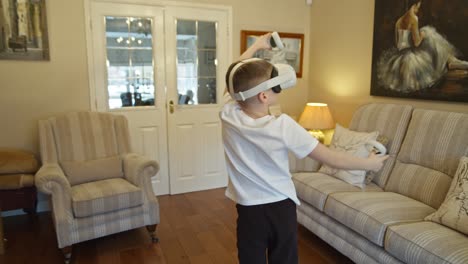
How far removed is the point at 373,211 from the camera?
209 cm

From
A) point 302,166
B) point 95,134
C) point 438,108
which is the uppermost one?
point 438,108

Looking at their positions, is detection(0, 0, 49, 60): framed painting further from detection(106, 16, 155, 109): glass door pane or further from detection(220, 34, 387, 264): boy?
detection(220, 34, 387, 264): boy

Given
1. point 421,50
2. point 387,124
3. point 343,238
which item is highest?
→ point 421,50

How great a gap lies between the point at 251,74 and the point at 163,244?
1.93 m

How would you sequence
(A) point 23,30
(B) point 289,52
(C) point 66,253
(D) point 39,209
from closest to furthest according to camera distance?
1. (C) point 66,253
2. (A) point 23,30
3. (D) point 39,209
4. (B) point 289,52

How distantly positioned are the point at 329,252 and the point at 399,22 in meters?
2.05

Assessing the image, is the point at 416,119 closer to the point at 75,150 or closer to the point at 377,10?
the point at 377,10

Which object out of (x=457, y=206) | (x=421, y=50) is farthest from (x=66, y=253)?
(x=421, y=50)

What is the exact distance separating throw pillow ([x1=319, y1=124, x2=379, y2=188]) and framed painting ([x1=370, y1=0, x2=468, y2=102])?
59cm

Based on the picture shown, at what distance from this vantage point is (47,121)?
2.93m

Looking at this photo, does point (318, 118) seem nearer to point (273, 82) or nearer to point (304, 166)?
point (304, 166)

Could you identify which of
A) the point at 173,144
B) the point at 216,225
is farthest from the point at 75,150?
the point at 216,225

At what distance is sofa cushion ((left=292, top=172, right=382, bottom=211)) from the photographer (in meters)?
2.48

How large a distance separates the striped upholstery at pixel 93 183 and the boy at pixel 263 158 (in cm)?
147
